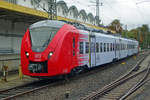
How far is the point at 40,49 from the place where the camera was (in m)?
9.43

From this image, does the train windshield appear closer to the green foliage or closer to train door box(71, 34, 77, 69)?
train door box(71, 34, 77, 69)

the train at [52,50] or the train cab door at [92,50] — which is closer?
the train at [52,50]

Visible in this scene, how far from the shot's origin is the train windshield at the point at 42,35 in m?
9.63

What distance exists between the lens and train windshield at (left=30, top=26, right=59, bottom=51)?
379 inches

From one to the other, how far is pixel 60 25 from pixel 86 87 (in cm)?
333

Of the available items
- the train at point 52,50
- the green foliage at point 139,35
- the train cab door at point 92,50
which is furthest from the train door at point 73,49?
the green foliage at point 139,35

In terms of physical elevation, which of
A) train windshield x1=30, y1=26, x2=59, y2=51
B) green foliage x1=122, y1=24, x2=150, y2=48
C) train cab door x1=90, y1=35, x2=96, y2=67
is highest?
green foliage x1=122, y1=24, x2=150, y2=48

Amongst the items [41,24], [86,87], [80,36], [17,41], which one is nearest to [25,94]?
[86,87]

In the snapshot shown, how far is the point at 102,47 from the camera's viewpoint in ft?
51.9

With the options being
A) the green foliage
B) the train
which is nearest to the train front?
the train

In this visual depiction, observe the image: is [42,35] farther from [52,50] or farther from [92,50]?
[92,50]

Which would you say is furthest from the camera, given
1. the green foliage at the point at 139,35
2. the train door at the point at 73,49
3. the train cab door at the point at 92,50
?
the green foliage at the point at 139,35

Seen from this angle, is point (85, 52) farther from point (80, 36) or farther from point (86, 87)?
point (86, 87)

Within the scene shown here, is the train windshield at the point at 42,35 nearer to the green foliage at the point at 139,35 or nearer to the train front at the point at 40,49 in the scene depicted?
the train front at the point at 40,49
